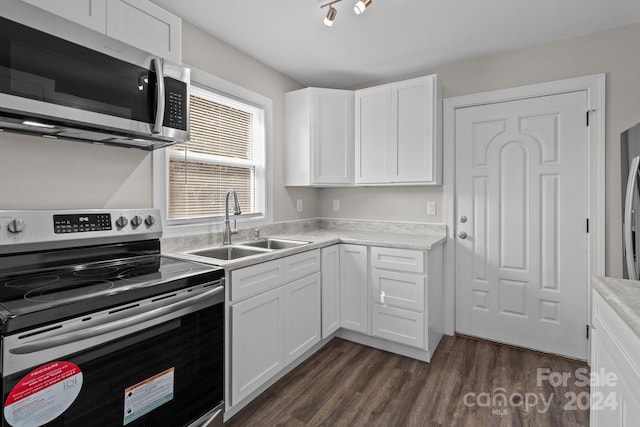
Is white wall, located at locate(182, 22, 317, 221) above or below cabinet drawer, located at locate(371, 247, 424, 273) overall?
above

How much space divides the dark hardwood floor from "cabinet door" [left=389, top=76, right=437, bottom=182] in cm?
147

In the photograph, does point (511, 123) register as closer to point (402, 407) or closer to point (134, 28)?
point (402, 407)

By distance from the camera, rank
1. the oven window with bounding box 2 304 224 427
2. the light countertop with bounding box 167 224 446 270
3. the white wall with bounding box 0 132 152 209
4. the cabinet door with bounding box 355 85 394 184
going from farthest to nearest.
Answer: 1. the cabinet door with bounding box 355 85 394 184
2. the light countertop with bounding box 167 224 446 270
3. the white wall with bounding box 0 132 152 209
4. the oven window with bounding box 2 304 224 427

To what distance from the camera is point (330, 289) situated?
260 cm

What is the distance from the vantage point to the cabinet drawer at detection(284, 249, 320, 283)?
2143 mm

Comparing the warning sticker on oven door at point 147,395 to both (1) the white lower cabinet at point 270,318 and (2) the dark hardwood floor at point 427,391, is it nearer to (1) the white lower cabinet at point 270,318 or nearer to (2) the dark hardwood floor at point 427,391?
(1) the white lower cabinet at point 270,318

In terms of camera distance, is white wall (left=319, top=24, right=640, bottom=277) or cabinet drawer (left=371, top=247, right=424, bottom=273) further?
cabinet drawer (left=371, top=247, right=424, bottom=273)

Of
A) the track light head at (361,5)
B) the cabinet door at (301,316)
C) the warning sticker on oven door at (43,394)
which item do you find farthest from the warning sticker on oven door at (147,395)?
the track light head at (361,5)

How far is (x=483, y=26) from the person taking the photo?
2252mm

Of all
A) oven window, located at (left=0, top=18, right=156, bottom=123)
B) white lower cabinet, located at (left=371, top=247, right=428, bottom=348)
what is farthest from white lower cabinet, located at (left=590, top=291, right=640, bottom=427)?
oven window, located at (left=0, top=18, right=156, bottom=123)

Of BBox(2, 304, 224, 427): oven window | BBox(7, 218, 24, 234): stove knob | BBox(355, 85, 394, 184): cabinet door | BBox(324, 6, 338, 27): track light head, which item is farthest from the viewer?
BBox(355, 85, 394, 184): cabinet door

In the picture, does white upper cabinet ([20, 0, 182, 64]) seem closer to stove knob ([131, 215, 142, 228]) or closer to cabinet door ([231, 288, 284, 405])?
stove knob ([131, 215, 142, 228])

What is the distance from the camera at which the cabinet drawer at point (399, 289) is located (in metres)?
2.40

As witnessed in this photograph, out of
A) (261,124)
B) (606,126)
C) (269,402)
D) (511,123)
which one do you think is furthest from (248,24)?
(606,126)
